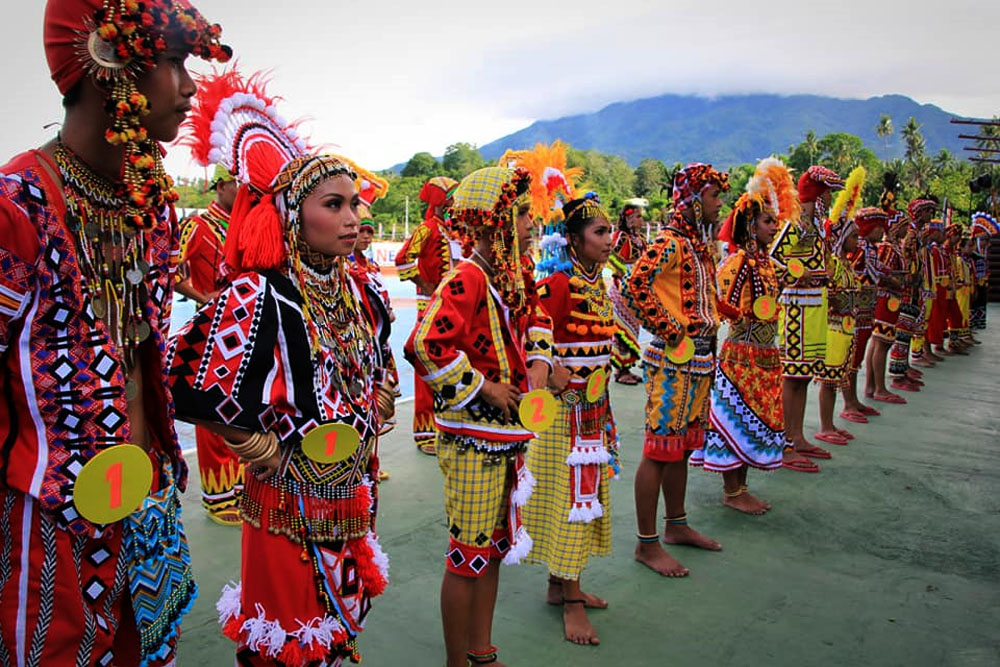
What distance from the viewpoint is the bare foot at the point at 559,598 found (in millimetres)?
3674

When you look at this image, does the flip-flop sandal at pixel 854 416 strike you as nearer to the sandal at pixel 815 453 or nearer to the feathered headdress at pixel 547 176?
the sandal at pixel 815 453

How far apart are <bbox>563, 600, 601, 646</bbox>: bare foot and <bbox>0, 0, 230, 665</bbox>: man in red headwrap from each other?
2056mm

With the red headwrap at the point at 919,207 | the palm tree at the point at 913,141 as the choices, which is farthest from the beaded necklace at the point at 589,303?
the palm tree at the point at 913,141

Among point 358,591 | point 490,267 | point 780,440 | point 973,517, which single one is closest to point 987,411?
point 973,517

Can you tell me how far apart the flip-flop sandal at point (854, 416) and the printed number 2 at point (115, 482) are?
7383 millimetres

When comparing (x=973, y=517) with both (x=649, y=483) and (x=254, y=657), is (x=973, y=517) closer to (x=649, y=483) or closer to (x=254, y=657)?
(x=649, y=483)

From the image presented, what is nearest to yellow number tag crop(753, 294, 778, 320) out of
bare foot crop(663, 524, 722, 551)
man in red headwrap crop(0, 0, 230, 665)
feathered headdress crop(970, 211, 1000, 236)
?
bare foot crop(663, 524, 722, 551)

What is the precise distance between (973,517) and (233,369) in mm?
5086

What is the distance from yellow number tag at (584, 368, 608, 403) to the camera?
3.59 m

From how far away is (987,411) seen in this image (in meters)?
8.07

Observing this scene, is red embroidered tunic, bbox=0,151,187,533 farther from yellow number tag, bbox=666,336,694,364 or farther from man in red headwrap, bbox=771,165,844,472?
man in red headwrap, bbox=771,165,844,472

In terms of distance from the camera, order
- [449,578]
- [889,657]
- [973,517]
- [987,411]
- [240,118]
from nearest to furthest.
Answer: [240,118], [449,578], [889,657], [973,517], [987,411]

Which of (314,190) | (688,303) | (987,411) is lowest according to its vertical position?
(987,411)

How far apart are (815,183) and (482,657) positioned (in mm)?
4657
